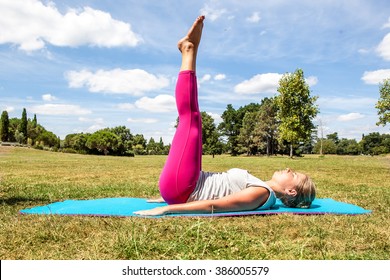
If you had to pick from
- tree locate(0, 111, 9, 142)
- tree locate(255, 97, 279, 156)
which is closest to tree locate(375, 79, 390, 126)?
tree locate(255, 97, 279, 156)

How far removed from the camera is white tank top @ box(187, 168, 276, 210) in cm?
455

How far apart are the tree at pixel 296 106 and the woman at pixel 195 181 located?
114ft

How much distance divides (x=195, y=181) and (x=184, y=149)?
0.44 m

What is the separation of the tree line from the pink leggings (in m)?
35.2

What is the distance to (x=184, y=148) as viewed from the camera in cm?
444

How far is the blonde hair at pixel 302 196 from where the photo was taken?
187 inches

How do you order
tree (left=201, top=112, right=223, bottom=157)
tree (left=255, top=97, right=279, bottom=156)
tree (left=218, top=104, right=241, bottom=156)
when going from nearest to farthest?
1. tree (left=201, top=112, right=223, bottom=157)
2. tree (left=255, top=97, right=279, bottom=156)
3. tree (left=218, top=104, right=241, bottom=156)

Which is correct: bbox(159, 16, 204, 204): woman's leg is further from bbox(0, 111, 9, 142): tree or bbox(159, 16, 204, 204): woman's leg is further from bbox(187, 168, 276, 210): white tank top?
bbox(0, 111, 9, 142): tree

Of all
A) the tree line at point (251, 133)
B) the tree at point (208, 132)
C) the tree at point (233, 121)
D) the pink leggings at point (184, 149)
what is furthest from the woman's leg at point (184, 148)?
the tree at point (233, 121)

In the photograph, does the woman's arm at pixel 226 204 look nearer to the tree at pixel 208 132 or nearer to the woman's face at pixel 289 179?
the woman's face at pixel 289 179

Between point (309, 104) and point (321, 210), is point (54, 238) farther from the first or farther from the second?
point (309, 104)

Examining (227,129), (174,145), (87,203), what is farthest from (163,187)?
(227,129)

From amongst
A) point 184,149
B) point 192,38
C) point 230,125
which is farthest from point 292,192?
point 230,125

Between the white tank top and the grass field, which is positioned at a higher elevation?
the white tank top
